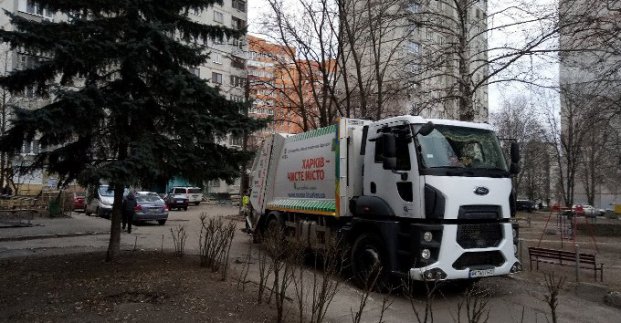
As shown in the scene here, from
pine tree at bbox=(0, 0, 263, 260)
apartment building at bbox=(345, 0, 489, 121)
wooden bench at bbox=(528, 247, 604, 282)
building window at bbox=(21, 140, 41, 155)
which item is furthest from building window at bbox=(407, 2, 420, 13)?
building window at bbox=(21, 140, 41, 155)

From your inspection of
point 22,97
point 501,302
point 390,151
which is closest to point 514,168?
point 501,302

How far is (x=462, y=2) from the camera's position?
604 inches

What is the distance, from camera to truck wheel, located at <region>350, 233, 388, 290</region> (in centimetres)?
791

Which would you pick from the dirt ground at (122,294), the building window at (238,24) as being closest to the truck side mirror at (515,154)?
the dirt ground at (122,294)

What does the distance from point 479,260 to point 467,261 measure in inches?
11.1

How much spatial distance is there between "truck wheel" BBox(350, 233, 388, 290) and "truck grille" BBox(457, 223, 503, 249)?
1.27 metres

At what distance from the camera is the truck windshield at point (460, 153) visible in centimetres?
762

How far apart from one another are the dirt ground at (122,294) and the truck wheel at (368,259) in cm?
221

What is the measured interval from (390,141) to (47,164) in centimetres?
613

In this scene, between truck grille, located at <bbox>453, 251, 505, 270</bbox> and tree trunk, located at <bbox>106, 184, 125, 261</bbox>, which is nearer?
truck grille, located at <bbox>453, 251, 505, 270</bbox>

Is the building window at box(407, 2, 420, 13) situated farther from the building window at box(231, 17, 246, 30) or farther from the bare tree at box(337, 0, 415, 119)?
the building window at box(231, 17, 246, 30)

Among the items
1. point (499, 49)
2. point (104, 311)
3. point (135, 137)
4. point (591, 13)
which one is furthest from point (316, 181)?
point (591, 13)

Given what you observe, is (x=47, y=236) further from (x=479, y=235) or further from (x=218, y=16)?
(x=218, y=16)

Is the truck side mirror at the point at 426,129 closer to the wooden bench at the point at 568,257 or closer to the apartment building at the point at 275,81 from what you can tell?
the wooden bench at the point at 568,257
